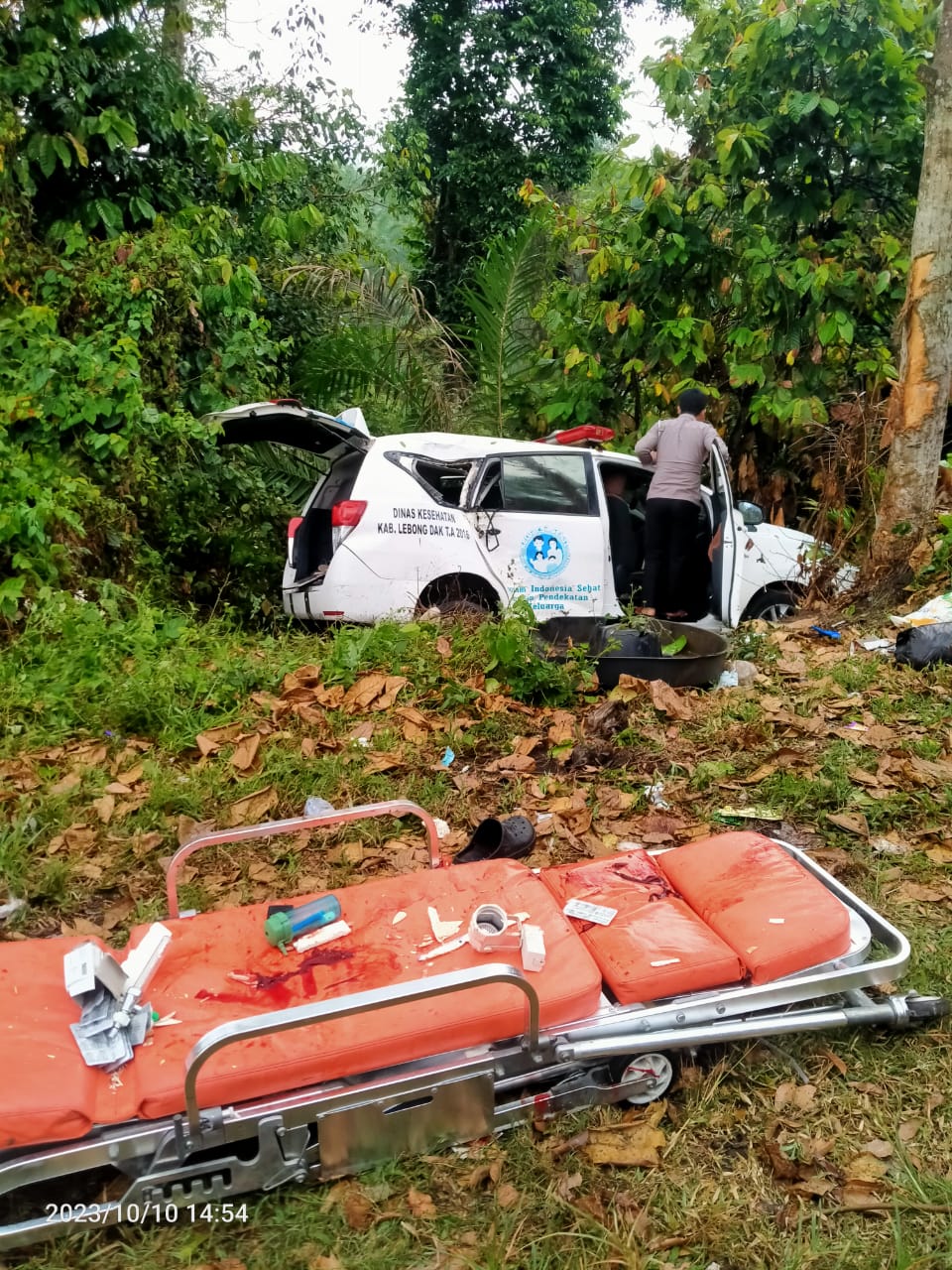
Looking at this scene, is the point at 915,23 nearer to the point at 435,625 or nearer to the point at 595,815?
the point at 435,625

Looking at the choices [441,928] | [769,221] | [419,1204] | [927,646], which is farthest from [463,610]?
[769,221]

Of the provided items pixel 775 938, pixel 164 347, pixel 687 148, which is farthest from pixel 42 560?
pixel 687 148

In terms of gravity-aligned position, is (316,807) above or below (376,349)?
below

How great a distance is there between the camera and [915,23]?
22.6 feet

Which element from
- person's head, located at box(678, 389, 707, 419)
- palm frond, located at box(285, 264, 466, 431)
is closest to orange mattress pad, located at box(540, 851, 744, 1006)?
person's head, located at box(678, 389, 707, 419)

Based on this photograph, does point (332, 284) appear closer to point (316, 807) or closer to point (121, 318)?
point (121, 318)

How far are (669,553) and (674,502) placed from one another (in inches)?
14.0

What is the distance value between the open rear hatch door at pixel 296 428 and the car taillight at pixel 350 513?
0.45m

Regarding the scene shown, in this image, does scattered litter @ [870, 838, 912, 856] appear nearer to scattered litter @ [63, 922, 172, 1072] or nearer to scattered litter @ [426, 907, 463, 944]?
scattered litter @ [426, 907, 463, 944]

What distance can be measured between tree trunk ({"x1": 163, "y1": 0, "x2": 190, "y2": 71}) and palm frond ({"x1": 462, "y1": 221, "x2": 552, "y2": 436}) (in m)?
3.37

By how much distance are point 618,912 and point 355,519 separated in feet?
12.0

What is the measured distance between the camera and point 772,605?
280 inches

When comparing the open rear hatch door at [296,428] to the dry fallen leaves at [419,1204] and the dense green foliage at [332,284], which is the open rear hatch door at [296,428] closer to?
the dense green foliage at [332,284]

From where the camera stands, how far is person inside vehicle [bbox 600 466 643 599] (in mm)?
6715
